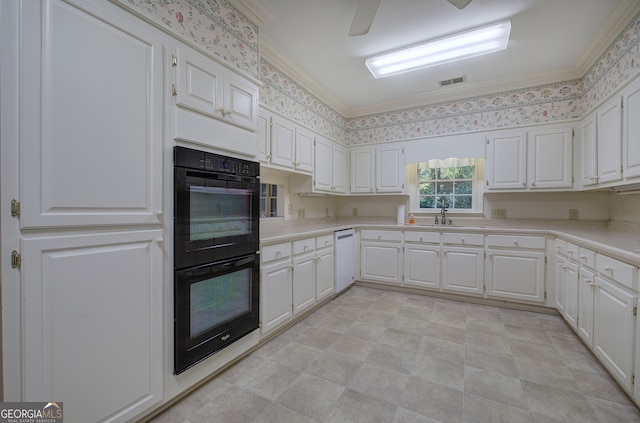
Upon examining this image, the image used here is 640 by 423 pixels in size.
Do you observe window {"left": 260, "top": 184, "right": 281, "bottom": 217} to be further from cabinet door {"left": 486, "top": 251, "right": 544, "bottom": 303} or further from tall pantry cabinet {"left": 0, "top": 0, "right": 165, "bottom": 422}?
cabinet door {"left": 486, "top": 251, "right": 544, "bottom": 303}

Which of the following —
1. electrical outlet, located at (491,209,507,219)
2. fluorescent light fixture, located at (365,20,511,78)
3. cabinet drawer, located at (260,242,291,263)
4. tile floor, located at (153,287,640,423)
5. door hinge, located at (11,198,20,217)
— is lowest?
tile floor, located at (153,287,640,423)

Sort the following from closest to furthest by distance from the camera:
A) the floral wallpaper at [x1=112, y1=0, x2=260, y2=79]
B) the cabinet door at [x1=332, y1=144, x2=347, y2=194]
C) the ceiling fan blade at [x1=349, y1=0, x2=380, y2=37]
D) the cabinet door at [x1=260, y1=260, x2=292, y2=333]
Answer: the floral wallpaper at [x1=112, y1=0, x2=260, y2=79] → the ceiling fan blade at [x1=349, y1=0, x2=380, y2=37] → the cabinet door at [x1=260, y1=260, x2=292, y2=333] → the cabinet door at [x1=332, y1=144, x2=347, y2=194]

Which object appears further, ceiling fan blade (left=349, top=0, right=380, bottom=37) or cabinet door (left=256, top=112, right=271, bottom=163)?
cabinet door (left=256, top=112, right=271, bottom=163)

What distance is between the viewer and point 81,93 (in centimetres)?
121

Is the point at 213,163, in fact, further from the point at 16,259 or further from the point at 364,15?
the point at 364,15

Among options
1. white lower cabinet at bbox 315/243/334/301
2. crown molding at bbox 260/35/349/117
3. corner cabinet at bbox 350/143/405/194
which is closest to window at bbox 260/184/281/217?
white lower cabinet at bbox 315/243/334/301

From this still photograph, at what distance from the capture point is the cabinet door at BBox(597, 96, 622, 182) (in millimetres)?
2289

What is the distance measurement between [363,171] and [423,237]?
1.33 metres

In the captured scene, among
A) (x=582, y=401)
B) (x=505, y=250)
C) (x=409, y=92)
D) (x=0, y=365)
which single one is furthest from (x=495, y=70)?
(x=0, y=365)

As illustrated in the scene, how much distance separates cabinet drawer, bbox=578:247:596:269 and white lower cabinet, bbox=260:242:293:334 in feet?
7.52

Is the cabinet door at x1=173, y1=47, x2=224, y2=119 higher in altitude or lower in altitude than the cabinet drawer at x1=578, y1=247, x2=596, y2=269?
higher

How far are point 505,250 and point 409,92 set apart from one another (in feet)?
7.37

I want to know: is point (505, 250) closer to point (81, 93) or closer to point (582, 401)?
point (582, 401)

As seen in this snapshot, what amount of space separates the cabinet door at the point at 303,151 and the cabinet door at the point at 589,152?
2.84 m
